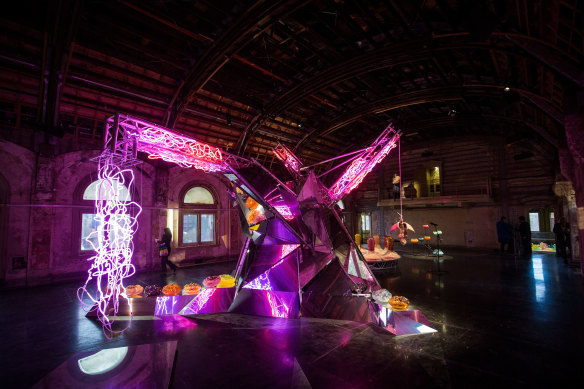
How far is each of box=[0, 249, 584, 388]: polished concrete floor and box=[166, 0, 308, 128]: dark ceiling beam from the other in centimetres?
619

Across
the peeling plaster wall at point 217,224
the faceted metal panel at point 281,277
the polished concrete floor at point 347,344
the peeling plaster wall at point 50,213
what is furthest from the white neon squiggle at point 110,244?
the peeling plaster wall at point 217,224

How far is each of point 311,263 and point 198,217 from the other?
310 inches

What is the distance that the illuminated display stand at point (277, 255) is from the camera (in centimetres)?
440

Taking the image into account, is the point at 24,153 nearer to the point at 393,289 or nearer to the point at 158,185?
the point at 158,185

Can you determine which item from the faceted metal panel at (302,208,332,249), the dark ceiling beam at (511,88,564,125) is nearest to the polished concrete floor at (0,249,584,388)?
the faceted metal panel at (302,208,332,249)

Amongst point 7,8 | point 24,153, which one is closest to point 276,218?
point 7,8

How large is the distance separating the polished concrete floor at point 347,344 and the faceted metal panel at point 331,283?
0.53m

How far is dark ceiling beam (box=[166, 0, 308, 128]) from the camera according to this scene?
18.0 ft

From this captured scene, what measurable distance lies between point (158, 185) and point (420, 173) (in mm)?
15018

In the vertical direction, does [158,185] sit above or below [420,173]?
below

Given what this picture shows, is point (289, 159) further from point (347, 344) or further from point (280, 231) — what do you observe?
point (347, 344)

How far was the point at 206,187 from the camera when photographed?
1190cm

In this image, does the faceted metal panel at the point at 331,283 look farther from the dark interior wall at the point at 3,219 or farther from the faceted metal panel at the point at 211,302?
the dark interior wall at the point at 3,219

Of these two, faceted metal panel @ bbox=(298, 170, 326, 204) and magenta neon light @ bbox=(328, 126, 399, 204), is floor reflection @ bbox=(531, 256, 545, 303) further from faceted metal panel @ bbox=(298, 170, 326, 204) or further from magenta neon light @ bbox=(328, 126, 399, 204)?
faceted metal panel @ bbox=(298, 170, 326, 204)
